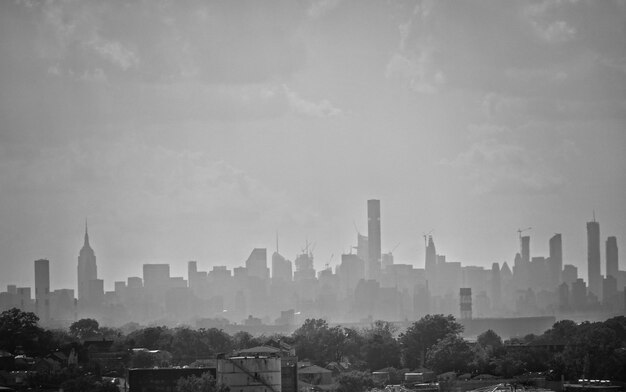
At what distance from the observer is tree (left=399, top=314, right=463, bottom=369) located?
141m

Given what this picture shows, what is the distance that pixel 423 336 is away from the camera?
149 meters

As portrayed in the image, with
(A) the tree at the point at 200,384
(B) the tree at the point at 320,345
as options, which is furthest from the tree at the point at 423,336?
(A) the tree at the point at 200,384

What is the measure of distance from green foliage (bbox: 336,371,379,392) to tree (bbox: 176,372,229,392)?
18.1 metres

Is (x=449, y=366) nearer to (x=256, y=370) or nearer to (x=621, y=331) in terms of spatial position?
(x=621, y=331)

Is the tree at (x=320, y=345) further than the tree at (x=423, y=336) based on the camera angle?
No

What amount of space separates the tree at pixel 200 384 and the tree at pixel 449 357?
126ft

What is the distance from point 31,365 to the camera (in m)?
120

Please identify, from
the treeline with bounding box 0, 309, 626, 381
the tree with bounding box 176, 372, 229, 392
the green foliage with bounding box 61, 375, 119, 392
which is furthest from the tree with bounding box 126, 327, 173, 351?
the tree with bounding box 176, 372, 229, 392

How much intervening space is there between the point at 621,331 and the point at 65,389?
7226 centimetres

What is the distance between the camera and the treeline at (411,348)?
12069cm

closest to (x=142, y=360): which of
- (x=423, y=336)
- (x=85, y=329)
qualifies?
(x=423, y=336)

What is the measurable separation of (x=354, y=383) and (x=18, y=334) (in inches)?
1576

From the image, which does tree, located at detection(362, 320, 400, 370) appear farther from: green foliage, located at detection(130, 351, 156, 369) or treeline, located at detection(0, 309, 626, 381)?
green foliage, located at detection(130, 351, 156, 369)

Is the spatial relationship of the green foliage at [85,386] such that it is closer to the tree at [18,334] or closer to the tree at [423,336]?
the tree at [18,334]
